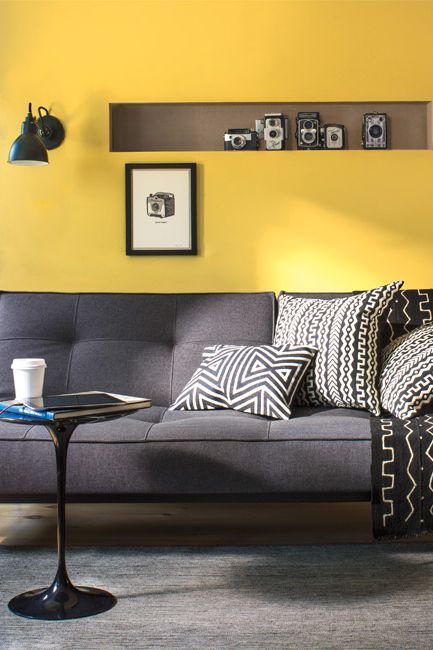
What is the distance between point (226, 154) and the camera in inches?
137

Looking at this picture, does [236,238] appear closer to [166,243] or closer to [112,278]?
[166,243]

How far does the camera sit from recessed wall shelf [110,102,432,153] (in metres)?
3.58

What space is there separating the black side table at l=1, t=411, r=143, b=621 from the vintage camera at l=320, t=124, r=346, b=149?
2.04 meters

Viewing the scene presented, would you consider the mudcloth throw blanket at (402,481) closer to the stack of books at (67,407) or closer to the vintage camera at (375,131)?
the stack of books at (67,407)

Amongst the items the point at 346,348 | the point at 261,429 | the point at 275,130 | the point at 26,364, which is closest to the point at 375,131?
the point at 275,130

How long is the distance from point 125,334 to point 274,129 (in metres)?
1.24

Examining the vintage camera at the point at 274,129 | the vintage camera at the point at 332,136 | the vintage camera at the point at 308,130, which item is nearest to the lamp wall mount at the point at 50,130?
the vintage camera at the point at 274,129

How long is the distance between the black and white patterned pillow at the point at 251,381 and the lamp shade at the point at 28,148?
1.18 meters

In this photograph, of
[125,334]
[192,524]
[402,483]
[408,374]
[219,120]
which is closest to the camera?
[402,483]

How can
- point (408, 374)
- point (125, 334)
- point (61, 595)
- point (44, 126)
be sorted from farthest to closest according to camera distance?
point (44, 126) < point (125, 334) < point (408, 374) < point (61, 595)

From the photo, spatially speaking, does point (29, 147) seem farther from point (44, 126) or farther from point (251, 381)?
point (251, 381)

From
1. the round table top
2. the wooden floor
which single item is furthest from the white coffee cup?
the wooden floor

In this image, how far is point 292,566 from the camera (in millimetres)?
2211

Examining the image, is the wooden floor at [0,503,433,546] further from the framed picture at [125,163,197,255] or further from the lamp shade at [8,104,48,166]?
the lamp shade at [8,104,48,166]
